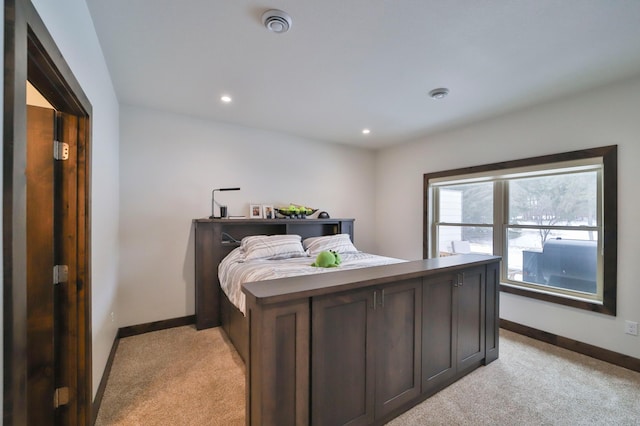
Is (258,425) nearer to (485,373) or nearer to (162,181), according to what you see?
(485,373)

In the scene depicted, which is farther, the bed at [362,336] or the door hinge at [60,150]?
the door hinge at [60,150]

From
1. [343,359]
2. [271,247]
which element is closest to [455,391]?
[343,359]

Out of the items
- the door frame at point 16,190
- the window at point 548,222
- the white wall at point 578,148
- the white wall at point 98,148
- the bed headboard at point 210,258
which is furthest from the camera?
the bed headboard at point 210,258

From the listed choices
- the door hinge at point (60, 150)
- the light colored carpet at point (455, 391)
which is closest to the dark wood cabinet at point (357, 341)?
the light colored carpet at point (455, 391)

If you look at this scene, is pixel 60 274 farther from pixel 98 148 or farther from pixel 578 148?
pixel 578 148

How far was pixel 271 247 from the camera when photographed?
3271mm

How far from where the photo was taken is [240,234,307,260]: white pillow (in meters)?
3.17

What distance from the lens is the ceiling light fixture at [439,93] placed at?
2698 millimetres

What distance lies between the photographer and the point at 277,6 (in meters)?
1.66

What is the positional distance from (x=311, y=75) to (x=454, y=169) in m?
2.53

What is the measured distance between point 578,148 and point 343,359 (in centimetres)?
317

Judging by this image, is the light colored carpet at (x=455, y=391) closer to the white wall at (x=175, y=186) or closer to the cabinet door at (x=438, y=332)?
the cabinet door at (x=438, y=332)

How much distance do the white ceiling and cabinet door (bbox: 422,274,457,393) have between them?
174cm

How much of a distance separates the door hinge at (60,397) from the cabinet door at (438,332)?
7.33 ft
